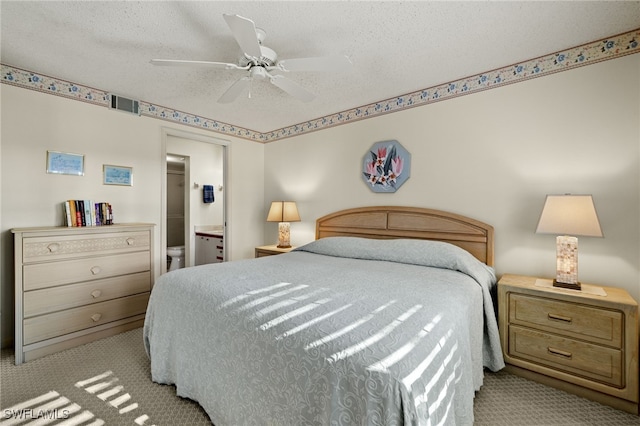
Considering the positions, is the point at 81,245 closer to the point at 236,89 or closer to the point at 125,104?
the point at 125,104

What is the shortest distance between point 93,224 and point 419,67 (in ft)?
11.1

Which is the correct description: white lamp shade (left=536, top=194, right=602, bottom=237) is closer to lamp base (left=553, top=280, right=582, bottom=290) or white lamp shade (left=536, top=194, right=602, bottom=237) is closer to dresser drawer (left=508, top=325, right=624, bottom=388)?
lamp base (left=553, top=280, right=582, bottom=290)

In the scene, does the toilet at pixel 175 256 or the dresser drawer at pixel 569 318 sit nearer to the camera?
the dresser drawer at pixel 569 318

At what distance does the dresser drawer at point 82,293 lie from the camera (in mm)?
2312

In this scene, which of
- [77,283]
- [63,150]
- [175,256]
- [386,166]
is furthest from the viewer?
[175,256]

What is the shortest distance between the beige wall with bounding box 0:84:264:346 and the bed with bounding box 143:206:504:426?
1.61 metres

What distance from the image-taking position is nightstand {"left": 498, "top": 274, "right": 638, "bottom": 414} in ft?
5.56

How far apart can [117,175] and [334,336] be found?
3111 mm

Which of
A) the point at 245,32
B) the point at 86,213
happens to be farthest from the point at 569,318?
the point at 86,213

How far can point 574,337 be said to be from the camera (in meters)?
1.84

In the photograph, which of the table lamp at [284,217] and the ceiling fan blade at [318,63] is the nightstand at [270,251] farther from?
the ceiling fan blade at [318,63]

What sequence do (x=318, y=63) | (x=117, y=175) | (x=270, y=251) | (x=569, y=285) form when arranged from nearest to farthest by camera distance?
(x=318, y=63) → (x=569, y=285) → (x=117, y=175) → (x=270, y=251)

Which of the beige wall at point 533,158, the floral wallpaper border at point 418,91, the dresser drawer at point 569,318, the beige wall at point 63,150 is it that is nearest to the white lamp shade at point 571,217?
the beige wall at point 533,158

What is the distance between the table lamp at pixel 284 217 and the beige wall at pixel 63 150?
4.48 ft
